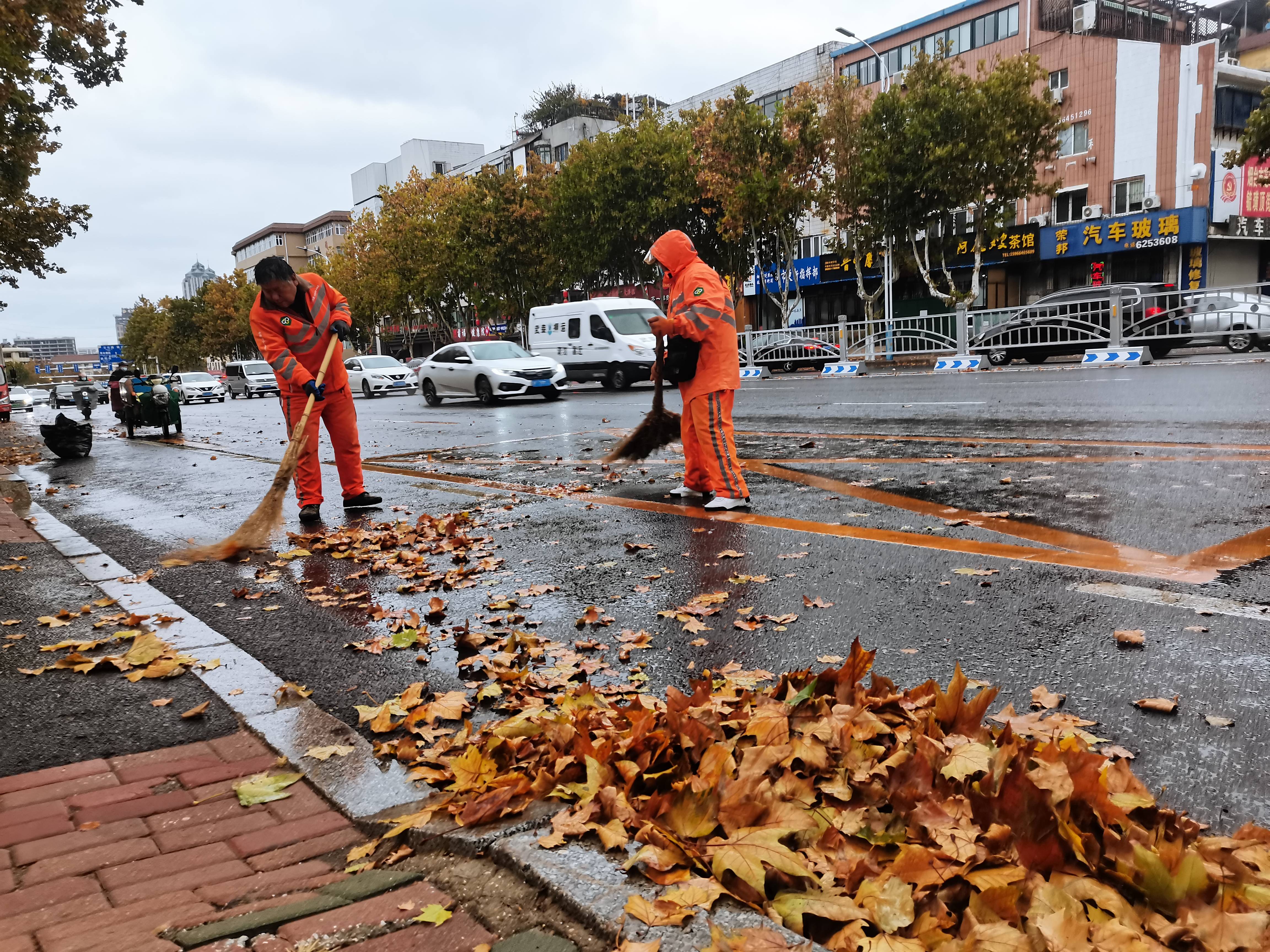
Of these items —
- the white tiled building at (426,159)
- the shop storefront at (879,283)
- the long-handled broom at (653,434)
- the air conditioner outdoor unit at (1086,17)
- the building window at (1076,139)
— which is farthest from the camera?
the white tiled building at (426,159)

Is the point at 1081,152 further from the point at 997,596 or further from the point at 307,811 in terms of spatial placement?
the point at 307,811

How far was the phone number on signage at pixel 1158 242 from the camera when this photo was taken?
1291 inches

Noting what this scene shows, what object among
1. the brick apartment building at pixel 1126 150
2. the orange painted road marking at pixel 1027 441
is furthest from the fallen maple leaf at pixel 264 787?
the brick apartment building at pixel 1126 150

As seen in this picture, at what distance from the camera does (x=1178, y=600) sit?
3572 mm

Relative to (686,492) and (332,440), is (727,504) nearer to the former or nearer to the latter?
(686,492)

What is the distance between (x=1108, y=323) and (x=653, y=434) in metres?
16.1

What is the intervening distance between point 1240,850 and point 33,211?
2612 centimetres

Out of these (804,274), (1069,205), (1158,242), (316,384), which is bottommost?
(316,384)

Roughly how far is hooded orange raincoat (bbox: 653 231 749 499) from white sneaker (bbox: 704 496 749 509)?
0.02 m

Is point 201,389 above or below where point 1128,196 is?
below

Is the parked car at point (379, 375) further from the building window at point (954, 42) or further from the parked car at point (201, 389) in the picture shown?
the building window at point (954, 42)

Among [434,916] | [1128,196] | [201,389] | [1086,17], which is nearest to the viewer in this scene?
[434,916]

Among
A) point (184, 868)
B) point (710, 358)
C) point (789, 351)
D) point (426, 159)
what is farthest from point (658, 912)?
point (426, 159)

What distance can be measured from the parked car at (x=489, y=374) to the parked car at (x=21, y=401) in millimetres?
24682
